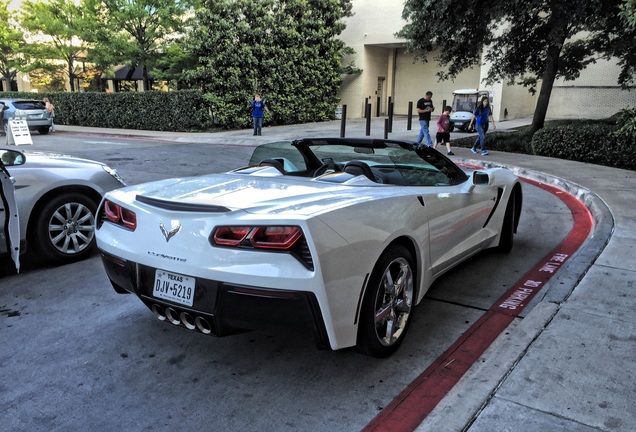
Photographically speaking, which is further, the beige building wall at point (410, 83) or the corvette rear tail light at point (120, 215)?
the beige building wall at point (410, 83)

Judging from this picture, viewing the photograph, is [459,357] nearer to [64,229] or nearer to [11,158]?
[64,229]

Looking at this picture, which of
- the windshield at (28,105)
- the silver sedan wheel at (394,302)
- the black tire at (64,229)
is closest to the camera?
the silver sedan wheel at (394,302)

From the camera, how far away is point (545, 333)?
140 inches

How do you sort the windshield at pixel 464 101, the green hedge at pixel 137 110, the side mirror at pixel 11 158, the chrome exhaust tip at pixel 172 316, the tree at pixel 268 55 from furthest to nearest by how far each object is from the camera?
the windshield at pixel 464 101 < the green hedge at pixel 137 110 < the tree at pixel 268 55 < the side mirror at pixel 11 158 < the chrome exhaust tip at pixel 172 316

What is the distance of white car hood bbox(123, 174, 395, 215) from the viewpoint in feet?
9.82

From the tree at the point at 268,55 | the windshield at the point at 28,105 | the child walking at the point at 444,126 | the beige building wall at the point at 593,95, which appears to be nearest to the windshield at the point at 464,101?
the tree at the point at 268,55

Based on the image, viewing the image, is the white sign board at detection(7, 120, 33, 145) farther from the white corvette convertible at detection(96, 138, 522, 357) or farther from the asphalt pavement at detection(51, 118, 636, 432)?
the asphalt pavement at detection(51, 118, 636, 432)

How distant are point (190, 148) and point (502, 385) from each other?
1569 cm

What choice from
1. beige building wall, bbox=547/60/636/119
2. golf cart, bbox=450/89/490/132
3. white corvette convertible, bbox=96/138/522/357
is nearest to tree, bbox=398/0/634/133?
golf cart, bbox=450/89/490/132

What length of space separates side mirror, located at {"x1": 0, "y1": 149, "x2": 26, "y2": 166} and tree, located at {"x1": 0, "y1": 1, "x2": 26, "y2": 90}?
32370mm

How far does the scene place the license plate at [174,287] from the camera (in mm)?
2926

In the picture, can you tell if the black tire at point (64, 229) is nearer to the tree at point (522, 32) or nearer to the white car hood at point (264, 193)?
the white car hood at point (264, 193)

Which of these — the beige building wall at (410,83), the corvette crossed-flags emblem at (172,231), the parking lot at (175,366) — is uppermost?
the beige building wall at (410,83)

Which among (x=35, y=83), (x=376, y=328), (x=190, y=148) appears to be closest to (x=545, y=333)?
(x=376, y=328)
